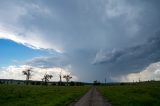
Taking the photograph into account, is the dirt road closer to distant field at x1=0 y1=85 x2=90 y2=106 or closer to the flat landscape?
the flat landscape

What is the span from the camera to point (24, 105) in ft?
108

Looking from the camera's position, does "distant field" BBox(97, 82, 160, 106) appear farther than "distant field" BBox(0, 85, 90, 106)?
No

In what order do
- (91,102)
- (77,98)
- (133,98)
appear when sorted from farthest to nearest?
1. (77,98)
2. (133,98)
3. (91,102)

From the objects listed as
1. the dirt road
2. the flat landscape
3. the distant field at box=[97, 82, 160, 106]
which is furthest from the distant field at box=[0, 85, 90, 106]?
the distant field at box=[97, 82, 160, 106]

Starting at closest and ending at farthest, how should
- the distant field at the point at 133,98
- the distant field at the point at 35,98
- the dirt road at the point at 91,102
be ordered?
the dirt road at the point at 91,102, the distant field at the point at 133,98, the distant field at the point at 35,98

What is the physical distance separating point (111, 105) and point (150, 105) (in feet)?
16.9

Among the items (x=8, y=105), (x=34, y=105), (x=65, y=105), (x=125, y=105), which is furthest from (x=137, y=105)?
(x=8, y=105)

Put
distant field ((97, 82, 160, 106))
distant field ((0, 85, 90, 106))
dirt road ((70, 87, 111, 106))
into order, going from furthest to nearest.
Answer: distant field ((0, 85, 90, 106)) < distant field ((97, 82, 160, 106)) < dirt road ((70, 87, 111, 106))

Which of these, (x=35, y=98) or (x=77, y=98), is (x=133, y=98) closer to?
(x=77, y=98)

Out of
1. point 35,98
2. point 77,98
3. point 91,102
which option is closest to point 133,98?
point 77,98

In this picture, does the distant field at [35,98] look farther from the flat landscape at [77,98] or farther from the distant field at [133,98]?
the distant field at [133,98]

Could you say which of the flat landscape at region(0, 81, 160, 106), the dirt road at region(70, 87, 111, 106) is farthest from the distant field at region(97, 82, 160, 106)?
the dirt road at region(70, 87, 111, 106)

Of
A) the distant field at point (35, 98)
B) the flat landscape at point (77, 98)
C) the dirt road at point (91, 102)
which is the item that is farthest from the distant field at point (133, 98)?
the distant field at point (35, 98)

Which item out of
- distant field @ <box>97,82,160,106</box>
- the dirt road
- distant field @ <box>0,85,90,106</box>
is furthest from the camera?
distant field @ <box>0,85,90,106</box>
